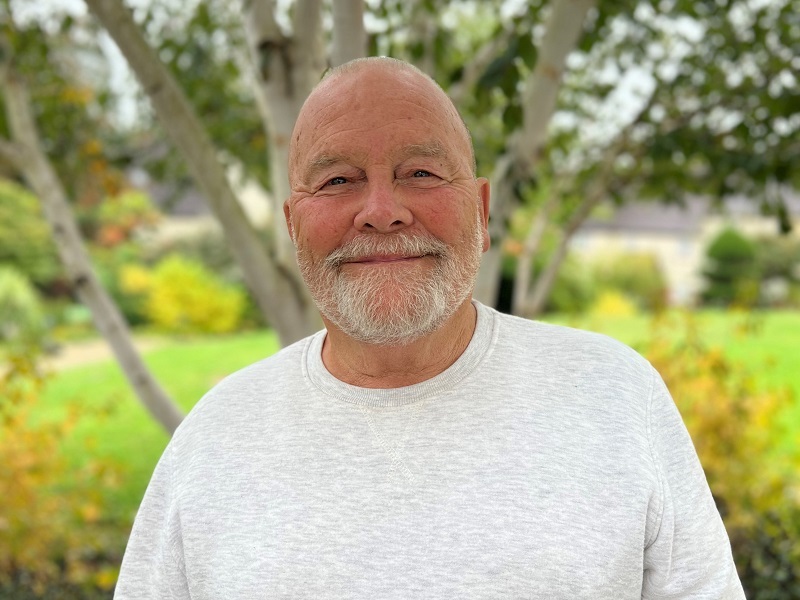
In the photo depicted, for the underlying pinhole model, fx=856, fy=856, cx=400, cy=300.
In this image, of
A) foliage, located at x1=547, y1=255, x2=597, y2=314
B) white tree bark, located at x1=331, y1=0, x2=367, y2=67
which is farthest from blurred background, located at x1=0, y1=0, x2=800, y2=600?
foliage, located at x1=547, y1=255, x2=597, y2=314

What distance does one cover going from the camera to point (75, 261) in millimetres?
3105

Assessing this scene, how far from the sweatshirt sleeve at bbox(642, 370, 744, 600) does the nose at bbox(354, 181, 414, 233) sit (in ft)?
1.74

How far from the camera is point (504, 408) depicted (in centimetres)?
141

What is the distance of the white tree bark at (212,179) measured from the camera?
84.3 inches

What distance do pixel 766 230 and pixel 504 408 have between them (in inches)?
872

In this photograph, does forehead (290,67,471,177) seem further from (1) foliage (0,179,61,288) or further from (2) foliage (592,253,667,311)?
(2) foliage (592,253,667,311)

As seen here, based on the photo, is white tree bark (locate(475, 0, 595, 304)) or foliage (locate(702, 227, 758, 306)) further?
foliage (locate(702, 227, 758, 306))

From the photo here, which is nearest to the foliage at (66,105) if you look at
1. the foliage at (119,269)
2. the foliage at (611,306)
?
the foliage at (119,269)

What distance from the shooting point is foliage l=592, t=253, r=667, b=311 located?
17.8 m

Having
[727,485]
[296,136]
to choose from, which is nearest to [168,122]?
[296,136]

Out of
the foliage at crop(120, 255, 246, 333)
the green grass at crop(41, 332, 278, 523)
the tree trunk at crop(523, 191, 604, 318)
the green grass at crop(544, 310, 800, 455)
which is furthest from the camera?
the foliage at crop(120, 255, 246, 333)

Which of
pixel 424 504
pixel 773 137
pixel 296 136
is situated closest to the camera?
pixel 424 504

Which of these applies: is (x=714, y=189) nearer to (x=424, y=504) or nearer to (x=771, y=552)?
(x=771, y=552)

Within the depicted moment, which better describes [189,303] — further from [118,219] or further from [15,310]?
[118,219]
